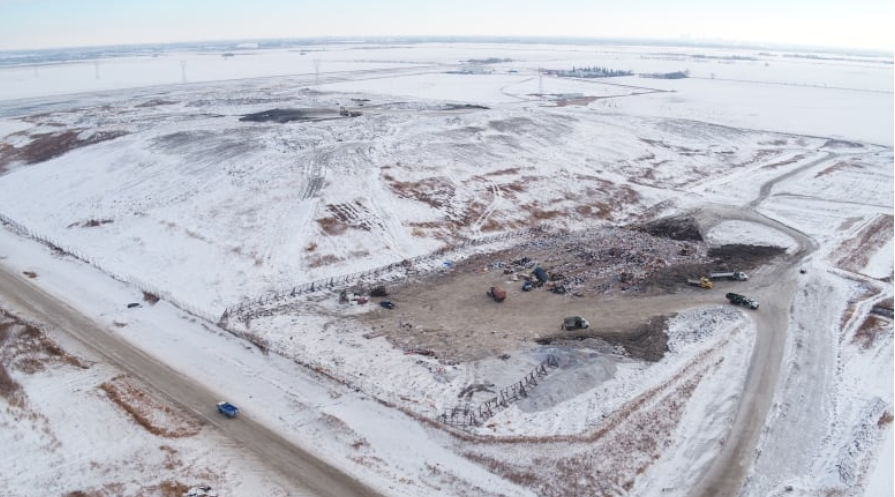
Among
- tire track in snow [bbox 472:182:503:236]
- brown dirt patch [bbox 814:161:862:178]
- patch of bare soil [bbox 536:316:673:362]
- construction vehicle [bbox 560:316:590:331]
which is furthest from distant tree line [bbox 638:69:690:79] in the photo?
construction vehicle [bbox 560:316:590:331]

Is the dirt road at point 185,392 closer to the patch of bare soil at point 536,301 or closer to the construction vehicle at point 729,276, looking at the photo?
the patch of bare soil at point 536,301

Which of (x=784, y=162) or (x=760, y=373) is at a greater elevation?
(x=784, y=162)

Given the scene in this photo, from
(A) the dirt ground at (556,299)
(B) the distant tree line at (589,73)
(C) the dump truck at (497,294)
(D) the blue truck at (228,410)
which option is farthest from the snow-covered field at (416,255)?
(B) the distant tree line at (589,73)

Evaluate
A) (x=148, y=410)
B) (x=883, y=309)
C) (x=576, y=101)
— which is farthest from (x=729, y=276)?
(x=576, y=101)

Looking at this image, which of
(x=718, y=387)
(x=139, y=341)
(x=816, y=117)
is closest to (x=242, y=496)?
(x=139, y=341)

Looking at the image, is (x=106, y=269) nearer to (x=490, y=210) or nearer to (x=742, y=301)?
(x=490, y=210)

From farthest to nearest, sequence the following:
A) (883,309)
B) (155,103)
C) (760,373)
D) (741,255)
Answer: (155,103) → (741,255) → (883,309) → (760,373)

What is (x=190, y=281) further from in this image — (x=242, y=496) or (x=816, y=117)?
(x=816, y=117)
